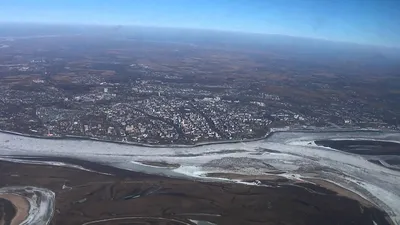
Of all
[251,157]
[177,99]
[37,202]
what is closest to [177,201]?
[37,202]

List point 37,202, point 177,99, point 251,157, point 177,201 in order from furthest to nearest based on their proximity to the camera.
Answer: point 177,99, point 251,157, point 177,201, point 37,202

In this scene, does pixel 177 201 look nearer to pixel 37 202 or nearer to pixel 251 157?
pixel 37 202

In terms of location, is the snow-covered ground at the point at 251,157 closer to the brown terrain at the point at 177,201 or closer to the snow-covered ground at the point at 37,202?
the brown terrain at the point at 177,201

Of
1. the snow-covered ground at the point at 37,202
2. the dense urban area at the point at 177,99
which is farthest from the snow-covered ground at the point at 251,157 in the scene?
the snow-covered ground at the point at 37,202

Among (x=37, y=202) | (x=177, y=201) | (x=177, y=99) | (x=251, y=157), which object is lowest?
(x=37, y=202)

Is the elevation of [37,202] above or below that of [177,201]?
below

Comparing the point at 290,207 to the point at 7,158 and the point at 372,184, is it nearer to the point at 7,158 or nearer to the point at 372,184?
the point at 372,184

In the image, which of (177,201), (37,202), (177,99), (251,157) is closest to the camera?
(37,202)
